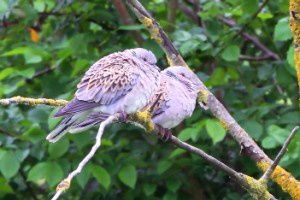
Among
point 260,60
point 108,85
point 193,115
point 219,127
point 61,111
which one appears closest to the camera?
point 61,111

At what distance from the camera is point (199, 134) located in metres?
3.38

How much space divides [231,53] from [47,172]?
3.18 ft

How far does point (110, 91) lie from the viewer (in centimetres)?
287

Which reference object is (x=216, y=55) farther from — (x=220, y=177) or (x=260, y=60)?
(x=220, y=177)

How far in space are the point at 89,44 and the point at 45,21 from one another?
0.53 metres

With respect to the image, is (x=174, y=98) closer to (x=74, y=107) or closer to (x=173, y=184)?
(x=173, y=184)

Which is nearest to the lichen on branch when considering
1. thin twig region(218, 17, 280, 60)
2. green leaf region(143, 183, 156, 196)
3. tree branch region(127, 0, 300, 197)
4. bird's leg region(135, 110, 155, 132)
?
tree branch region(127, 0, 300, 197)

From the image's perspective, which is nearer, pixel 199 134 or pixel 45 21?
pixel 199 134

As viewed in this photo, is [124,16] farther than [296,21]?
Yes

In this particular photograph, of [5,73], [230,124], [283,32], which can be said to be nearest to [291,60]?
[283,32]

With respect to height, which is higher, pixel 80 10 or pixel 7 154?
pixel 80 10

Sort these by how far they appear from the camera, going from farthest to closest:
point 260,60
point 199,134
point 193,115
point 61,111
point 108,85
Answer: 1. point 260,60
2. point 193,115
3. point 199,134
4. point 108,85
5. point 61,111

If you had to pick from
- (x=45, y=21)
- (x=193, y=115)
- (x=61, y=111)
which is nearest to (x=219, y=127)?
(x=193, y=115)

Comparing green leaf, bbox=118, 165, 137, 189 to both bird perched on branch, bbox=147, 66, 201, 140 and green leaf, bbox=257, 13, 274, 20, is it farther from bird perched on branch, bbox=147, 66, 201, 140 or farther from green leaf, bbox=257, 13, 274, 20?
green leaf, bbox=257, 13, 274, 20
